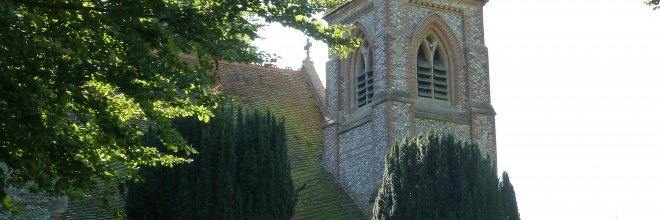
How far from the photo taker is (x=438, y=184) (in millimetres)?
22641

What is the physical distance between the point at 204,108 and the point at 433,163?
32.8 feet

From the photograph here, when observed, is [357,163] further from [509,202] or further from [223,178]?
[223,178]

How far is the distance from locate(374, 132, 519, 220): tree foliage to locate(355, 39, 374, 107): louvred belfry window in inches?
164

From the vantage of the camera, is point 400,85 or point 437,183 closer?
point 437,183

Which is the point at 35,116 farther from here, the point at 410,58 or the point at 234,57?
the point at 410,58

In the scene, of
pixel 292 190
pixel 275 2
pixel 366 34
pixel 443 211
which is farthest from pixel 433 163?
pixel 275 2

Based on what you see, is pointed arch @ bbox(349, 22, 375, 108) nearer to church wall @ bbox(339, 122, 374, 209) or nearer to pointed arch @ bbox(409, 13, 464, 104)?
church wall @ bbox(339, 122, 374, 209)

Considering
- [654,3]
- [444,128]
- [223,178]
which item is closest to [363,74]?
[444,128]

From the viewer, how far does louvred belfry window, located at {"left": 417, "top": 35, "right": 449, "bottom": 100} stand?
27500 mm

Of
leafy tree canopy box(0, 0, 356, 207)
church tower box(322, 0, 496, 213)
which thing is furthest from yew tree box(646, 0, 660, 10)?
church tower box(322, 0, 496, 213)

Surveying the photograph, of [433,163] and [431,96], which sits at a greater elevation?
[431,96]

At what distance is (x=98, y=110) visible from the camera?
492 inches

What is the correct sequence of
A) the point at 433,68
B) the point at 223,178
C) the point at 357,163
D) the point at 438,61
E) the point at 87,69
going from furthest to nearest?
the point at 438,61 → the point at 433,68 → the point at 357,163 → the point at 223,178 → the point at 87,69

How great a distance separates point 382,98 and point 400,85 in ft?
1.99
